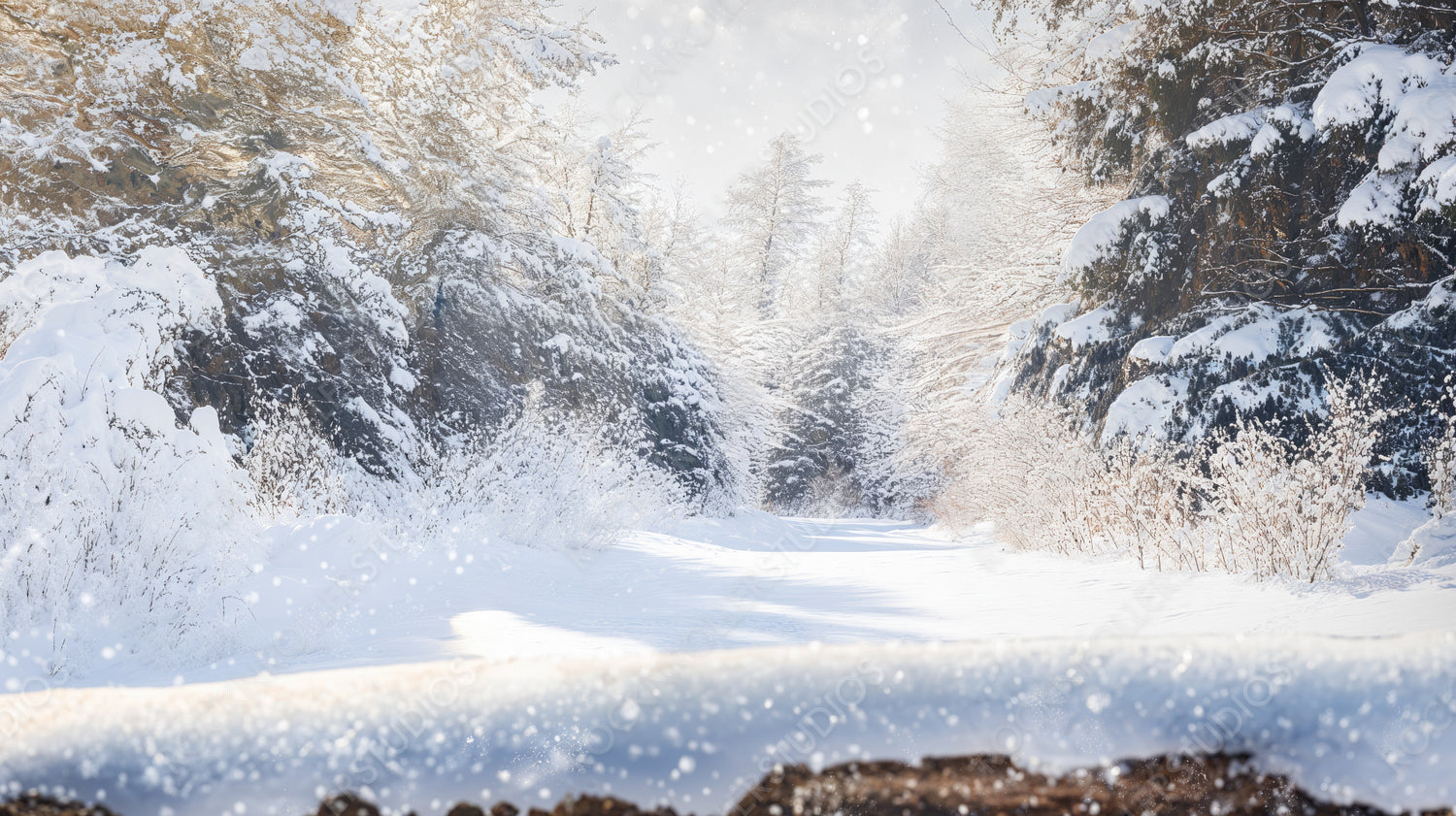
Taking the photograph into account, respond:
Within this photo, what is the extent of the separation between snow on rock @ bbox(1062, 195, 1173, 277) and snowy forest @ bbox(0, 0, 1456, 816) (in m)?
0.04

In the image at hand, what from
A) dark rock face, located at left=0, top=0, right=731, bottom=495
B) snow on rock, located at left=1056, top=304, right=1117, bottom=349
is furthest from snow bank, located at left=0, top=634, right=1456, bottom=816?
dark rock face, located at left=0, top=0, right=731, bottom=495

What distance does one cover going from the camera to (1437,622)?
245cm

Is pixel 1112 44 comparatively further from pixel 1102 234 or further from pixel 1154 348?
pixel 1154 348

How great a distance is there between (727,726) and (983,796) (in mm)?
440

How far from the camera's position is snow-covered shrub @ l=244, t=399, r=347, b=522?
18.9 feet

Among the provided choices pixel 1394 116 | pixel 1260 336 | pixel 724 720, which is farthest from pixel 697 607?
pixel 1394 116

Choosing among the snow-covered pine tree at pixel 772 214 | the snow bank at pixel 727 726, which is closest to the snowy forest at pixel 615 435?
the snow bank at pixel 727 726

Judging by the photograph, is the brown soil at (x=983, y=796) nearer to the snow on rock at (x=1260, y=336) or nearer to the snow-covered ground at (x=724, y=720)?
the snow-covered ground at (x=724, y=720)

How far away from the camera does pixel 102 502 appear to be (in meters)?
3.12

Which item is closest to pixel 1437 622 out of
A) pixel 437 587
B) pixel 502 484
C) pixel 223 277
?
pixel 437 587

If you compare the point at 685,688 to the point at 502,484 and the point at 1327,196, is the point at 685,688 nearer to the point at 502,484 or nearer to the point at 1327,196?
the point at 502,484

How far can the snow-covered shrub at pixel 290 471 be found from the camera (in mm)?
5770

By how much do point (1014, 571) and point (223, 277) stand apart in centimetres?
918

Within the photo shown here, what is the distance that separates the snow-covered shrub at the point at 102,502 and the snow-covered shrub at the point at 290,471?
1.66 meters
